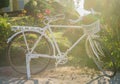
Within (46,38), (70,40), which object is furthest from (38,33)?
(70,40)

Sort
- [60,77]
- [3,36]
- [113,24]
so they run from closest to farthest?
[60,77] < [113,24] < [3,36]

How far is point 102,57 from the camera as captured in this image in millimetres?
7594

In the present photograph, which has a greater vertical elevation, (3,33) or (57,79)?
(3,33)

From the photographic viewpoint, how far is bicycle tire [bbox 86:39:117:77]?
6.91m

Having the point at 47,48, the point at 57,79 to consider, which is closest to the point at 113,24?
the point at 47,48

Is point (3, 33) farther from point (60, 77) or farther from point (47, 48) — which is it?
point (60, 77)

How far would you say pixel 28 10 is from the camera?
52.9 feet

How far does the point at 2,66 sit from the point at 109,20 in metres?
2.65

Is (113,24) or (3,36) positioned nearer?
(113,24)

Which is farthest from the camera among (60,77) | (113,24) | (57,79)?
(113,24)

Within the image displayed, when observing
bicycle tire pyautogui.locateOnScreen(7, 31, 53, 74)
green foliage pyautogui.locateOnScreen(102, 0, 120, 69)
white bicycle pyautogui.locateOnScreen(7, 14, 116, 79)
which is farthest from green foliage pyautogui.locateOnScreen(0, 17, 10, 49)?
green foliage pyautogui.locateOnScreen(102, 0, 120, 69)

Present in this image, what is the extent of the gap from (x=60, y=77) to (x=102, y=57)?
1.10m

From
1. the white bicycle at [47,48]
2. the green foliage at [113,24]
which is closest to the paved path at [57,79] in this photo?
the white bicycle at [47,48]

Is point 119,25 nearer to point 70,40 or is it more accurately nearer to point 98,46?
point 98,46
